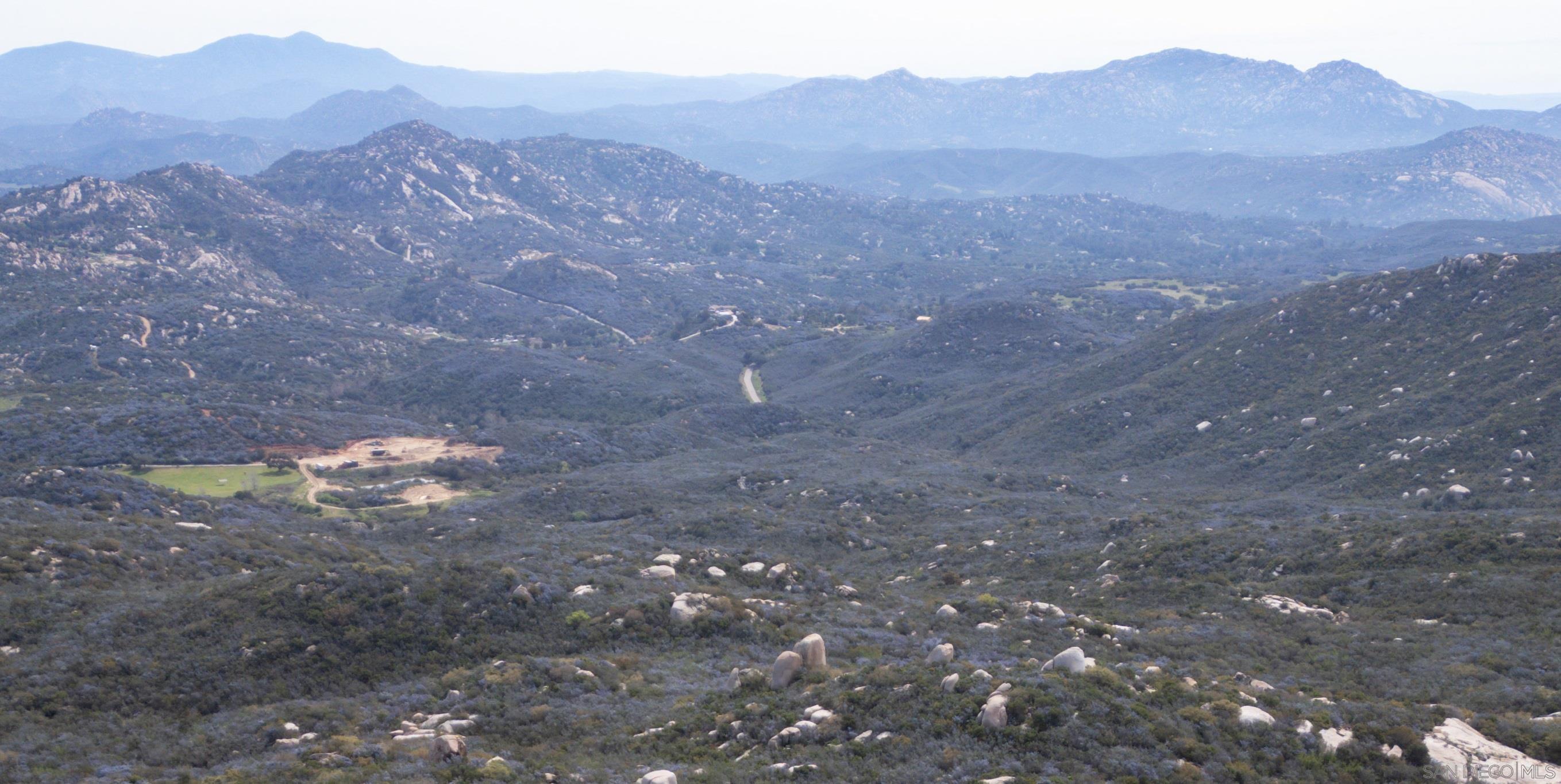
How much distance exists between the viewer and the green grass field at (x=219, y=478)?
77312 millimetres

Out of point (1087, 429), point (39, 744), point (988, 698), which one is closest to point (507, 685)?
point (39, 744)

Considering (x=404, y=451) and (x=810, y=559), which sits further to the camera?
(x=404, y=451)

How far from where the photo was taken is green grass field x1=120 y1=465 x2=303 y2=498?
7731cm

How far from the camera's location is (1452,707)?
1003 inches

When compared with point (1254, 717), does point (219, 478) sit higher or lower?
lower

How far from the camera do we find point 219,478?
8069 centimetres

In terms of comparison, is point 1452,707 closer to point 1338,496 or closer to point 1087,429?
point 1338,496

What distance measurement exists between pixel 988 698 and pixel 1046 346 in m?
125

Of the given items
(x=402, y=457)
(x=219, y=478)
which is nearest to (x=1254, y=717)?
(x=219, y=478)

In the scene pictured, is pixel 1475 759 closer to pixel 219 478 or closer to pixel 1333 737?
pixel 1333 737

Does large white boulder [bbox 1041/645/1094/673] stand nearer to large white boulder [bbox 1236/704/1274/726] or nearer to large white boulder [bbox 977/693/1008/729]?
large white boulder [bbox 977/693/1008/729]

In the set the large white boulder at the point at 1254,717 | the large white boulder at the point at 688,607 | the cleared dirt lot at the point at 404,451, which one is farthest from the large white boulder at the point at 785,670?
the cleared dirt lot at the point at 404,451

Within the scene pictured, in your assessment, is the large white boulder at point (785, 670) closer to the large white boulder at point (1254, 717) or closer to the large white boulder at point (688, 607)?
the large white boulder at point (688, 607)

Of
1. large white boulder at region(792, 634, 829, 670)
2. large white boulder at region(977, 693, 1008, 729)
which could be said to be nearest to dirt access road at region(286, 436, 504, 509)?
large white boulder at region(792, 634, 829, 670)
